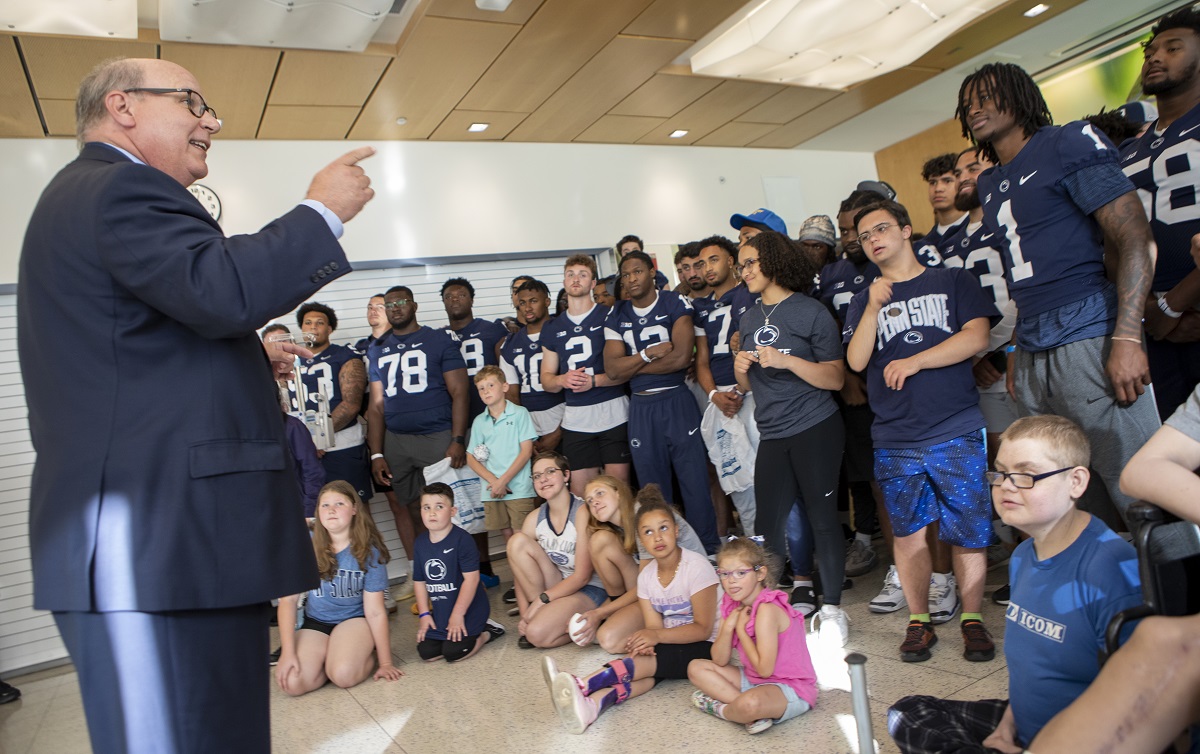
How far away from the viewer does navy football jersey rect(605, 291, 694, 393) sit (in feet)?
14.5

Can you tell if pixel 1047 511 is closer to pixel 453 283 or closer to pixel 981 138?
pixel 981 138

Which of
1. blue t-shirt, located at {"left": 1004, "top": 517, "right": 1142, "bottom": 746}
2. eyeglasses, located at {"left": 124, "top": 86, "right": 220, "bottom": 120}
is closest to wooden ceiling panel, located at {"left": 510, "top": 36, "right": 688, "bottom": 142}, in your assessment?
eyeglasses, located at {"left": 124, "top": 86, "right": 220, "bottom": 120}

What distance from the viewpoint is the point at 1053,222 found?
8.06 ft

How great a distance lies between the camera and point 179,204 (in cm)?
129

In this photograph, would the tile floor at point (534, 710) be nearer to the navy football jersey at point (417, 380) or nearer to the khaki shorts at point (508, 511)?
the khaki shorts at point (508, 511)

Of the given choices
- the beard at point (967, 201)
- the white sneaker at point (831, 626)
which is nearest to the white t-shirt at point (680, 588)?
the white sneaker at point (831, 626)

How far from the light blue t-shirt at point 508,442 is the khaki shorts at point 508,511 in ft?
0.10

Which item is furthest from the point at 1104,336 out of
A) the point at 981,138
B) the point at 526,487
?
the point at 526,487

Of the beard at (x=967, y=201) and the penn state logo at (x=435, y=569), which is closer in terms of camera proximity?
the beard at (x=967, y=201)

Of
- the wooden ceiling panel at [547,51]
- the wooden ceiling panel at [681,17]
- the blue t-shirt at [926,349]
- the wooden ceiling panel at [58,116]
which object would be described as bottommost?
the blue t-shirt at [926,349]

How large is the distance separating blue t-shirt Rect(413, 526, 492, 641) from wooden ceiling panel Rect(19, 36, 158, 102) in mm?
2891

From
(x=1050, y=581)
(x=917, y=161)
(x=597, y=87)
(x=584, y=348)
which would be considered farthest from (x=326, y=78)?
(x=917, y=161)

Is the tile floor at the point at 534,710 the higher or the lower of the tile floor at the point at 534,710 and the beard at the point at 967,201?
the lower

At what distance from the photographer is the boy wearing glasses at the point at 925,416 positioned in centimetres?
286
